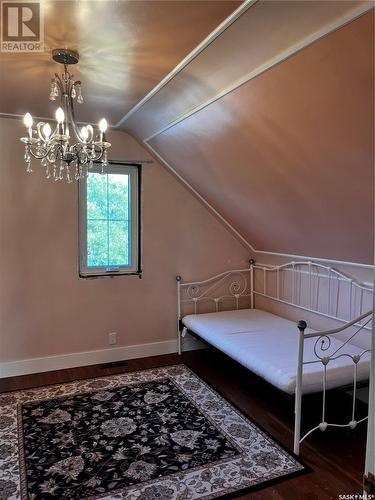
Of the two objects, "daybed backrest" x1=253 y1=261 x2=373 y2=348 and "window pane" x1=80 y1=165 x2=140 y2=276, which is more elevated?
"window pane" x1=80 y1=165 x2=140 y2=276

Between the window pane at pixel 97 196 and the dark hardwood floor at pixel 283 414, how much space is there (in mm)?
1584

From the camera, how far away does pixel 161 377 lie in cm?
361

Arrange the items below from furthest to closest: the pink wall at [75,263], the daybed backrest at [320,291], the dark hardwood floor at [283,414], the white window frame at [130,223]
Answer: the white window frame at [130,223], the pink wall at [75,263], the daybed backrest at [320,291], the dark hardwood floor at [283,414]

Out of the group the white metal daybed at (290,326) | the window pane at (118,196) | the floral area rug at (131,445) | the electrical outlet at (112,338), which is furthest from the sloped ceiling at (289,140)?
the electrical outlet at (112,338)

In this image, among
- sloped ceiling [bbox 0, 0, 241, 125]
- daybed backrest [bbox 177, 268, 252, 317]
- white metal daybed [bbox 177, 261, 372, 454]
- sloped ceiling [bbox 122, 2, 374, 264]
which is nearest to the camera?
sloped ceiling [bbox 0, 0, 241, 125]

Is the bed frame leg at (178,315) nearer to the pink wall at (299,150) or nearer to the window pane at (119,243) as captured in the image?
the window pane at (119,243)

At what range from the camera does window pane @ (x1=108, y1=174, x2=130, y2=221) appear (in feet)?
12.9

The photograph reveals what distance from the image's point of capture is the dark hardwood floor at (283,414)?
2121 millimetres

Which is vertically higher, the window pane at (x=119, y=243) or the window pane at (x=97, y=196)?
the window pane at (x=97, y=196)

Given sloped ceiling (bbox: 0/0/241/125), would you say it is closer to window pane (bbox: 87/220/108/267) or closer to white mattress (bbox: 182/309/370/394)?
window pane (bbox: 87/220/108/267)

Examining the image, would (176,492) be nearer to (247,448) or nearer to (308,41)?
(247,448)

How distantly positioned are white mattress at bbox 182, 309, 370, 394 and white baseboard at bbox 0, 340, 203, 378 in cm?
46

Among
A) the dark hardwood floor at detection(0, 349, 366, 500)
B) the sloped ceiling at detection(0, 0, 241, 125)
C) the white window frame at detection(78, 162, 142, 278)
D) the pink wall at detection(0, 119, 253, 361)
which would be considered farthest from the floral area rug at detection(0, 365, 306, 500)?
the sloped ceiling at detection(0, 0, 241, 125)

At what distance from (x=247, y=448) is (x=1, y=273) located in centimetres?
262
